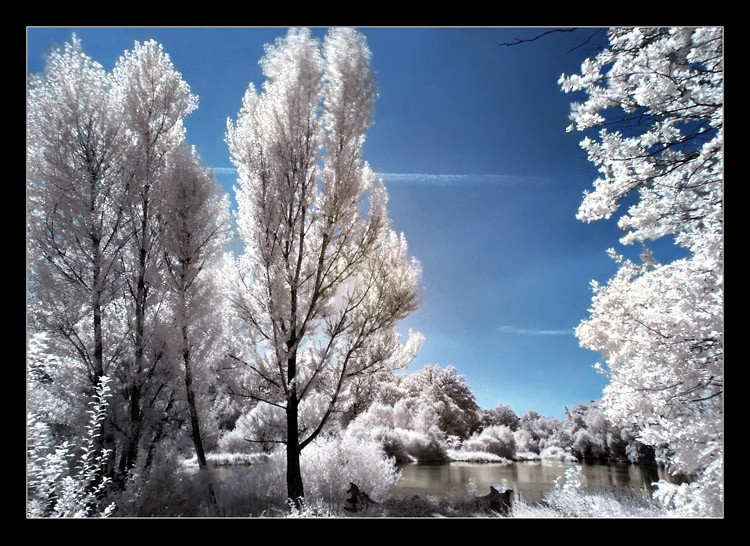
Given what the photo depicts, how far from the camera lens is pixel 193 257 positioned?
4.82m

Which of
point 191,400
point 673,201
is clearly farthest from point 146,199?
point 673,201

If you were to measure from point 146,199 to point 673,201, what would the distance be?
555cm

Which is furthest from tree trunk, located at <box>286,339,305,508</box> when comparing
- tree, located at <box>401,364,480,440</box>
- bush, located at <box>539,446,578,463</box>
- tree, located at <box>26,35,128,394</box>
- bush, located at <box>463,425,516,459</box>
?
tree, located at <box>401,364,480,440</box>

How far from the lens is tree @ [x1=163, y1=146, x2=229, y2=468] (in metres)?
4.54

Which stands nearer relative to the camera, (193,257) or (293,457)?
(293,457)

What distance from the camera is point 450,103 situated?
4789 millimetres

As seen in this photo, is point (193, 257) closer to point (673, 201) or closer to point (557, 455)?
point (673, 201)

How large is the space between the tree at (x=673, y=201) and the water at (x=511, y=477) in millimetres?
3191

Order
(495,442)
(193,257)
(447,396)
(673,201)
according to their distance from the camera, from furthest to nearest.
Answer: (447,396) < (495,442) < (193,257) < (673,201)

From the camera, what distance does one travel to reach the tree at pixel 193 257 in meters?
4.54

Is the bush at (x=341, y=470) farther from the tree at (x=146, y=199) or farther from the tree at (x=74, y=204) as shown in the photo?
the tree at (x=74, y=204)
